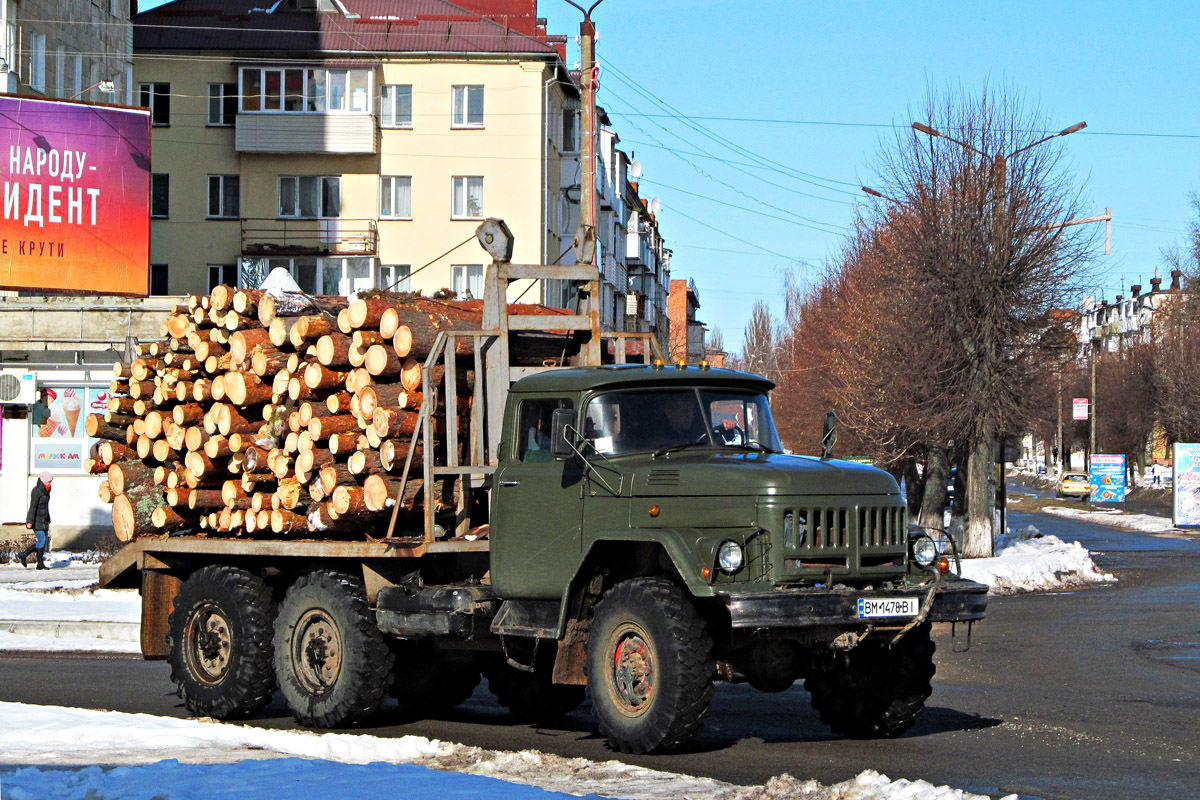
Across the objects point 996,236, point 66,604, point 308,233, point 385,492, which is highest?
point 308,233

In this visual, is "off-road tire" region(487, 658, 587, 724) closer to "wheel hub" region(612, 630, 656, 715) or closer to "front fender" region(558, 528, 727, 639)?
"front fender" region(558, 528, 727, 639)

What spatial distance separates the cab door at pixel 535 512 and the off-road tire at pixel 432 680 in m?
1.53

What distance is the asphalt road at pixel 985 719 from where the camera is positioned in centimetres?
838

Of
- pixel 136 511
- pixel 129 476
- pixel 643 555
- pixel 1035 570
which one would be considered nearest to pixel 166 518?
pixel 136 511

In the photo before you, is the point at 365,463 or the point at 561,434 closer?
the point at 561,434

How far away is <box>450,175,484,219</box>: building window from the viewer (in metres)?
49.8

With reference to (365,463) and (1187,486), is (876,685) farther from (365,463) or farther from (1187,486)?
(1187,486)

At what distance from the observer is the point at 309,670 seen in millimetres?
11000

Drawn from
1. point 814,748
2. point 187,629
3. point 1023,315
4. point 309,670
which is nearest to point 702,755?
point 814,748

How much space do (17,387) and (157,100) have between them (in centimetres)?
2198

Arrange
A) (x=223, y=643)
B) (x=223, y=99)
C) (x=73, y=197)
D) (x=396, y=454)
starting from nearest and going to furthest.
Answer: (x=396, y=454) < (x=223, y=643) < (x=73, y=197) < (x=223, y=99)

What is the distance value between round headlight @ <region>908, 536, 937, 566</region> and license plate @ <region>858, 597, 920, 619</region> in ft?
2.09

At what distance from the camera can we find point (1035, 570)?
25562mm

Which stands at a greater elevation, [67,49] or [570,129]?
[570,129]
